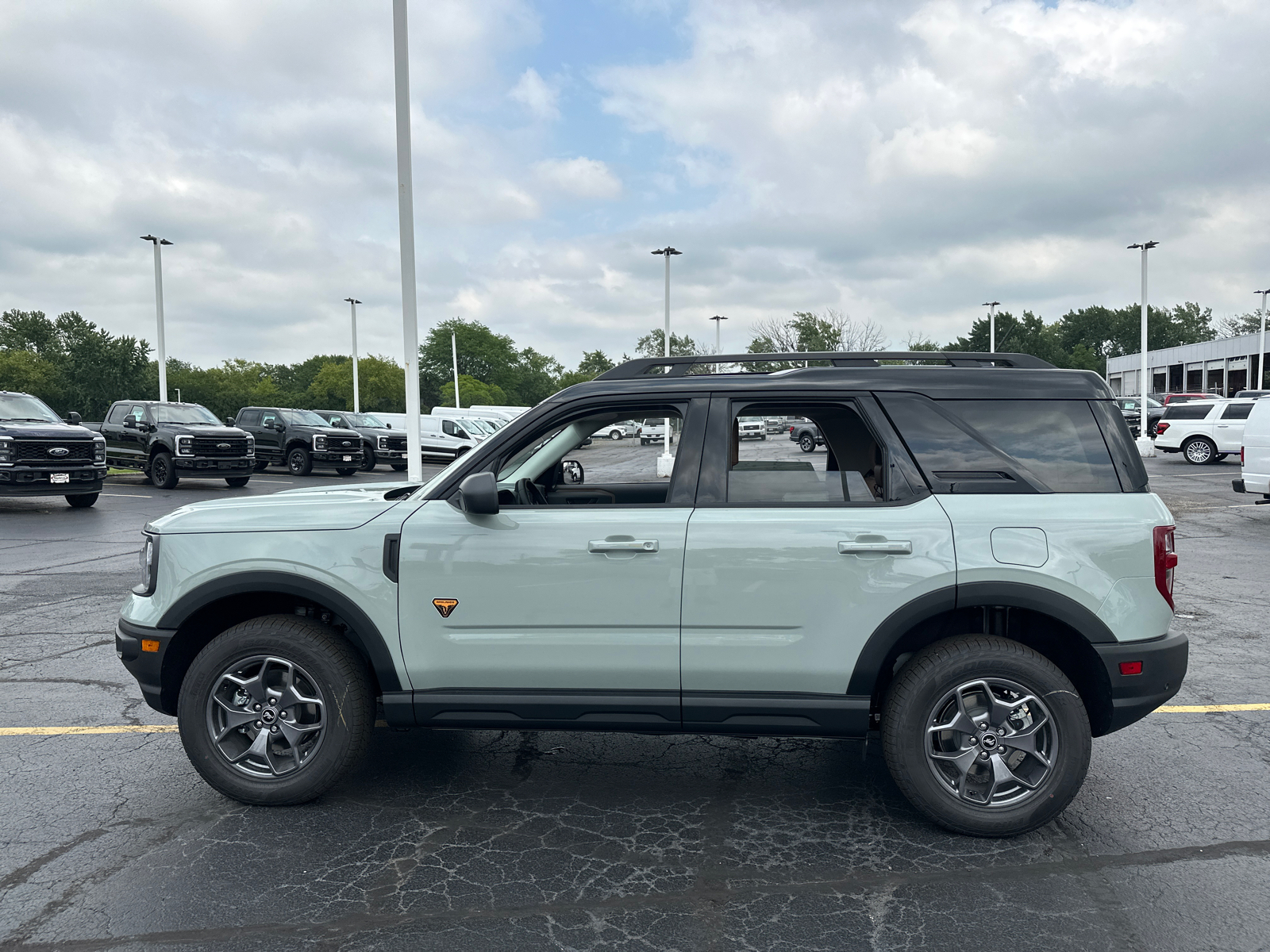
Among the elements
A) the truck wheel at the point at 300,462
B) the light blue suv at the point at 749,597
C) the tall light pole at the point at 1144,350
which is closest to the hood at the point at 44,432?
the truck wheel at the point at 300,462

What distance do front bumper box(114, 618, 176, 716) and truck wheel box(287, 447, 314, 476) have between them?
23.6 metres

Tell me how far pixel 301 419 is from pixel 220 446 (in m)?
6.18

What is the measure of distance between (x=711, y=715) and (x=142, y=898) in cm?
206

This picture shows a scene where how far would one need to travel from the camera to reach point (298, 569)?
3.79 metres

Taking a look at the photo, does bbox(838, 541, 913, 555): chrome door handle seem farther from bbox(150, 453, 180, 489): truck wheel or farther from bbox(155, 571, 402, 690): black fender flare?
bbox(150, 453, 180, 489): truck wheel

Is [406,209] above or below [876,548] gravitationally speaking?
above

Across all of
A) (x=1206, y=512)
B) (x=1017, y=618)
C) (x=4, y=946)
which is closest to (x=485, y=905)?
(x=4, y=946)

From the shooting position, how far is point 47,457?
16.2m

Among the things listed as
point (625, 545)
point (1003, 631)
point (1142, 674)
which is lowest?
point (1142, 674)

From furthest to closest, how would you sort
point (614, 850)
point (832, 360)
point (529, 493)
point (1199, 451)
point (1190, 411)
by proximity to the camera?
point (1190, 411) < point (1199, 451) < point (529, 493) < point (832, 360) < point (614, 850)

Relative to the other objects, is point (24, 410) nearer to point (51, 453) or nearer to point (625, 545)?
point (51, 453)

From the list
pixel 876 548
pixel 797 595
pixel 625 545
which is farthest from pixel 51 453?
pixel 876 548

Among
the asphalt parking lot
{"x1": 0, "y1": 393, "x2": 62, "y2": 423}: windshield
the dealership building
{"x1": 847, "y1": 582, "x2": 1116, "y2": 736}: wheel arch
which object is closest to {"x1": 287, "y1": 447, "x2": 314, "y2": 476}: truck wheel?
{"x1": 0, "y1": 393, "x2": 62, "y2": 423}: windshield

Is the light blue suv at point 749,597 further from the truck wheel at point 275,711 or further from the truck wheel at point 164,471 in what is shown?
the truck wheel at point 164,471
